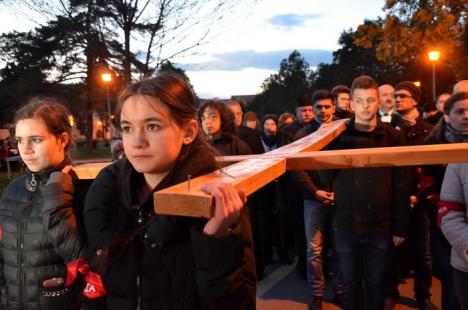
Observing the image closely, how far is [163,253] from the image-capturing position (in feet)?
5.18

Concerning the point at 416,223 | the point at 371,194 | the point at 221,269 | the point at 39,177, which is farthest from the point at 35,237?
the point at 416,223

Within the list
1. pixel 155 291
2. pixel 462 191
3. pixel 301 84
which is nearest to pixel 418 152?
pixel 155 291

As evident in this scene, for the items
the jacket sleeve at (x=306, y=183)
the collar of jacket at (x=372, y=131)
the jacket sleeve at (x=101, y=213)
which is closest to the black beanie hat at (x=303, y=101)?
the jacket sleeve at (x=306, y=183)

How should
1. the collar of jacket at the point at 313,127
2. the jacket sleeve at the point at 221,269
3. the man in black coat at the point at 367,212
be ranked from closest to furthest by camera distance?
the jacket sleeve at the point at 221,269 → the man in black coat at the point at 367,212 → the collar of jacket at the point at 313,127

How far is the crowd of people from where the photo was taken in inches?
60.9

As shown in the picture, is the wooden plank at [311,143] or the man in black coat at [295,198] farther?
the man in black coat at [295,198]

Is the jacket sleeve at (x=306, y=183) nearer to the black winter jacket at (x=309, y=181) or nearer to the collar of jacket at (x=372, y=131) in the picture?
the black winter jacket at (x=309, y=181)

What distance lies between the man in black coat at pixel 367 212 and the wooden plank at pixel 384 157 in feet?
7.00

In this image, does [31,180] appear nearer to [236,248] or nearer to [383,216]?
[236,248]

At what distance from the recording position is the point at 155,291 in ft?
5.20

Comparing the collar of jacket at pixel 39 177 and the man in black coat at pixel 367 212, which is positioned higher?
the collar of jacket at pixel 39 177

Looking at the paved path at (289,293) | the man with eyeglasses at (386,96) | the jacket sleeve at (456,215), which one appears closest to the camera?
the jacket sleeve at (456,215)

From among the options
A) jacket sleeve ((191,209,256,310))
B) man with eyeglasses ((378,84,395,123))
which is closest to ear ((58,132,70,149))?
A: jacket sleeve ((191,209,256,310))

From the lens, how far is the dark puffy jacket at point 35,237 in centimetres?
215
